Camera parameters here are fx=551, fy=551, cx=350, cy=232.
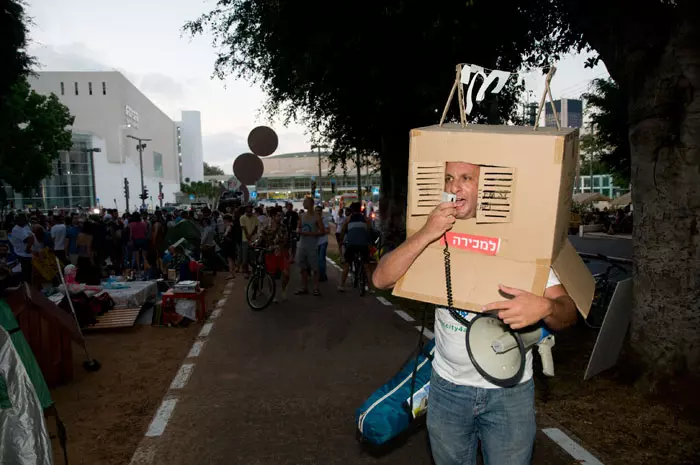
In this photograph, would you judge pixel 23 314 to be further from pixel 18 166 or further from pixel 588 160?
pixel 588 160

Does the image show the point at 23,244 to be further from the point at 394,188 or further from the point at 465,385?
the point at 465,385

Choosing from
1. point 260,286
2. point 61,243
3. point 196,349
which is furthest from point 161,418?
point 61,243

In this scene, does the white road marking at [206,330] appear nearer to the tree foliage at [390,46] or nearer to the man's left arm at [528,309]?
the tree foliage at [390,46]

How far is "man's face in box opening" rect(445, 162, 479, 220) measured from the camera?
2158 millimetres

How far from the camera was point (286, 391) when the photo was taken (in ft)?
18.6

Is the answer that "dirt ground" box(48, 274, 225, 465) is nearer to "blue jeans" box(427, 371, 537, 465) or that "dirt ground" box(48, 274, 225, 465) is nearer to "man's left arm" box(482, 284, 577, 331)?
"blue jeans" box(427, 371, 537, 465)

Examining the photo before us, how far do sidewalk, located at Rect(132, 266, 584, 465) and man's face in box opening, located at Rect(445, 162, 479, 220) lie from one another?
271 centimetres

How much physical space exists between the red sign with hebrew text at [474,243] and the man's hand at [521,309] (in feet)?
0.57

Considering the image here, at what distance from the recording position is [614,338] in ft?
18.7

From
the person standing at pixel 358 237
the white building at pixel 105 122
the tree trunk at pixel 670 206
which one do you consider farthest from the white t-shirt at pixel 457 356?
the white building at pixel 105 122

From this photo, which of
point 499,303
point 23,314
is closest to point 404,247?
point 499,303

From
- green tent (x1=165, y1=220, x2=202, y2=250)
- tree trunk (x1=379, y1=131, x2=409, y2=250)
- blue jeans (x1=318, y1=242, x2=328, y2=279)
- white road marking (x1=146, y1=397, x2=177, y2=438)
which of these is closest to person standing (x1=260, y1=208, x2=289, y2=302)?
blue jeans (x1=318, y1=242, x2=328, y2=279)

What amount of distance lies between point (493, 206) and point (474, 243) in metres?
0.16

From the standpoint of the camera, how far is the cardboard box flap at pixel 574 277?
6.94ft
